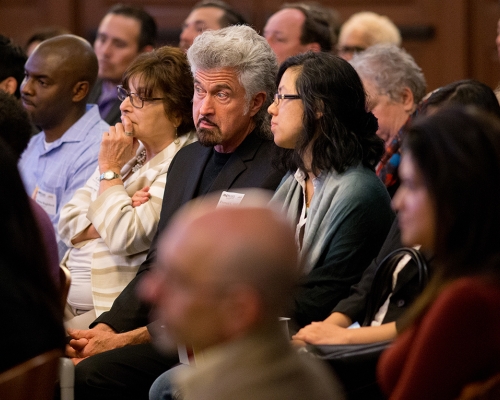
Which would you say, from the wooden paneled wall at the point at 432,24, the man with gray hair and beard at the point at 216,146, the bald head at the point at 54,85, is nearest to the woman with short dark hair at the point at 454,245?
the man with gray hair and beard at the point at 216,146

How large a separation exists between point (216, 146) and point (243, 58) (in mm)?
358

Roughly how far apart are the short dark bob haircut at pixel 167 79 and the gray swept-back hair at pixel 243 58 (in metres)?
0.15

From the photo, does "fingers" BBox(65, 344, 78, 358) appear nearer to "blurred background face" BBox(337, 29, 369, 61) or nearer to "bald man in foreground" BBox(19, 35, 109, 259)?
"bald man in foreground" BBox(19, 35, 109, 259)

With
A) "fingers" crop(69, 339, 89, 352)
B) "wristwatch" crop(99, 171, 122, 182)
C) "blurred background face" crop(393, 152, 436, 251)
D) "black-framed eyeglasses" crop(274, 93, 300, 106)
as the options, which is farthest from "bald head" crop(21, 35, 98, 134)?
"blurred background face" crop(393, 152, 436, 251)

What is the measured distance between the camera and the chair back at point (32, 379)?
1500mm

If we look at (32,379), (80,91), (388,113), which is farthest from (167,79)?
(32,379)

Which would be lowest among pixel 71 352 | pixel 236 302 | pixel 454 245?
pixel 71 352

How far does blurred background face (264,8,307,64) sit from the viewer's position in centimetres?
509

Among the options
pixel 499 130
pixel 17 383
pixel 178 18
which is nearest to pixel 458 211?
pixel 499 130

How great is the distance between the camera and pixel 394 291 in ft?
7.38

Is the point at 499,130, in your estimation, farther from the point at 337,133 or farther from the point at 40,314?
the point at 337,133

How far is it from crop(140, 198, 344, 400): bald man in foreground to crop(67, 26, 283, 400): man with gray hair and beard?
1.67m

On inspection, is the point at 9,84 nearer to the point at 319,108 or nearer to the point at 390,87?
the point at 390,87

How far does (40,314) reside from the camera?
62.7 inches
